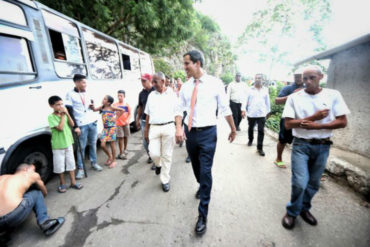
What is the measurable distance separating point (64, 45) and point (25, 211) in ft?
10.1

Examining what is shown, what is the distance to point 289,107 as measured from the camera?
6.52 ft

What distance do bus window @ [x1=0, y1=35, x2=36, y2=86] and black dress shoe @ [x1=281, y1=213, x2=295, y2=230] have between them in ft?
13.6

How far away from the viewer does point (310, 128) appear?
5.89 ft

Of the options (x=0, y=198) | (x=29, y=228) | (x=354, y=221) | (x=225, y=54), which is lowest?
(x=354, y=221)

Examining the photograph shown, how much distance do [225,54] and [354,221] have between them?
42126mm

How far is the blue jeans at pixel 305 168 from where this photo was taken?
1.88m

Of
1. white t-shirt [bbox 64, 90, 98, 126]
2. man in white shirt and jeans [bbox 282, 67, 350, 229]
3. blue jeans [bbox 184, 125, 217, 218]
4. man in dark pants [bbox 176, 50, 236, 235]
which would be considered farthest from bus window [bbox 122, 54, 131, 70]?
man in white shirt and jeans [bbox 282, 67, 350, 229]

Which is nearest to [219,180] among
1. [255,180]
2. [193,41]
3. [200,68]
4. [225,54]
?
[255,180]

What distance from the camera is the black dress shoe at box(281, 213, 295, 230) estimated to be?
6.52 feet

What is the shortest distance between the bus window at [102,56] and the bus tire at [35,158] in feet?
6.61

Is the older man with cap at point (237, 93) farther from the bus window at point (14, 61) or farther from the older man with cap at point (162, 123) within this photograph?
the bus window at point (14, 61)

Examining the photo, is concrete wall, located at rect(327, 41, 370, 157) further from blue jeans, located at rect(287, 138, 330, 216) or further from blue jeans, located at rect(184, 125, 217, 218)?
blue jeans, located at rect(184, 125, 217, 218)

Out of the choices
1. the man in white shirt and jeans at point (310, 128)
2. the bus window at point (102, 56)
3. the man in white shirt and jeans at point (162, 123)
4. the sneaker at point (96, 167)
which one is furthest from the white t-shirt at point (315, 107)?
the bus window at point (102, 56)

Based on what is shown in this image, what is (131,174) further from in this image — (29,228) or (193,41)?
(193,41)
